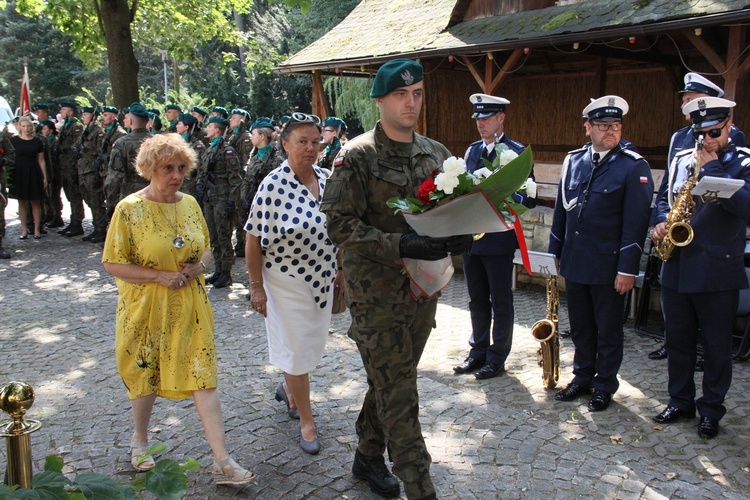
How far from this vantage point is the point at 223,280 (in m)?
9.14

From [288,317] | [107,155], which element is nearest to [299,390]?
[288,317]

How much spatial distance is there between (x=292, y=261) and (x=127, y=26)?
11695 millimetres

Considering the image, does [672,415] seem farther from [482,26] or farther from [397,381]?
[482,26]

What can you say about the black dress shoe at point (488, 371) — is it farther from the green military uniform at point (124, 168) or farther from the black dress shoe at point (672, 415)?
the green military uniform at point (124, 168)

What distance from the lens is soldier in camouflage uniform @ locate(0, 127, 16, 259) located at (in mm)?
A: 11125

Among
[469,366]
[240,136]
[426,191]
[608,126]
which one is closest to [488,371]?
[469,366]

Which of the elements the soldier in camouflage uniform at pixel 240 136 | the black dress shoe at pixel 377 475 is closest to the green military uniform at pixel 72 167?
the soldier in camouflage uniform at pixel 240 136

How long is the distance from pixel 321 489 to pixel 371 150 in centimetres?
194

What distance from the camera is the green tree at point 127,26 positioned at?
45.4 ft

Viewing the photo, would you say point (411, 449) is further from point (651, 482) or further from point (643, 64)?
point (643, 64)

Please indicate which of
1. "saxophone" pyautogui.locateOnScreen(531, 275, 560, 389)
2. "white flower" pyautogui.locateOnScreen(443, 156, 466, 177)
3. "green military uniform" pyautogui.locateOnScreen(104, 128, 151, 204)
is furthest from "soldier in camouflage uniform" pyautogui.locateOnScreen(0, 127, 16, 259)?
"white flower" pyautogui.locateOnScreen(443, 156, 466, 177)

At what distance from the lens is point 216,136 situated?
9273 mm

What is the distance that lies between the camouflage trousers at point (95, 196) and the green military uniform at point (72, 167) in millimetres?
686

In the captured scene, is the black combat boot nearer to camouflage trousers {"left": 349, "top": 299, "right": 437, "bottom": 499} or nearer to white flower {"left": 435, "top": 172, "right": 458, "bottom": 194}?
camouflage trousers {"left": 349, "top": 299, "right": 437, "bottom": 499}
